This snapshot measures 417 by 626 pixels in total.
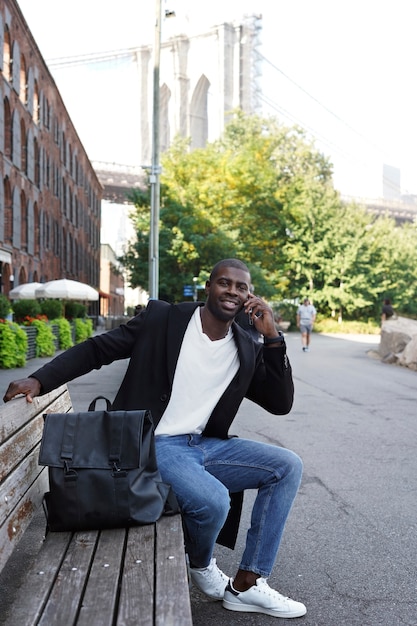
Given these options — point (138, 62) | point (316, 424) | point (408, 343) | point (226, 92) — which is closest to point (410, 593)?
point (316, 424)

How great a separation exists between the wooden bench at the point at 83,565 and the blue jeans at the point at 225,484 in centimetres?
18

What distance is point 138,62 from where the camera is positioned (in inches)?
4200

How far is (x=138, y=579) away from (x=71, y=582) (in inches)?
8.5

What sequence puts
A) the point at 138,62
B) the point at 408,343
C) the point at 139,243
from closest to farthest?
1. the point at 408,343
2. the point at 139,243
3. the point at 138,62

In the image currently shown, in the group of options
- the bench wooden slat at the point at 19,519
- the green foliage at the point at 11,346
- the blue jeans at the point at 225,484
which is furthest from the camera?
the green foliage at the point at 11,346

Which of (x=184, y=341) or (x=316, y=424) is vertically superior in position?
(x=184, y=341)

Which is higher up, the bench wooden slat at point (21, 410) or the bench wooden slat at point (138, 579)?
the bench wooden slat at point (21, 410)

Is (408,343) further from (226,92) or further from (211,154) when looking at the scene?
(226,92)

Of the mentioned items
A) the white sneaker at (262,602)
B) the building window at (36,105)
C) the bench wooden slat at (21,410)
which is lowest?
the white sneaker at (262,602)

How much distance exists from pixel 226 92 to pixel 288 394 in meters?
94.4

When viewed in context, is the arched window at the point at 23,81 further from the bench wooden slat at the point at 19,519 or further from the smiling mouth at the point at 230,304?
the bench wooden slat at the point at 19,519

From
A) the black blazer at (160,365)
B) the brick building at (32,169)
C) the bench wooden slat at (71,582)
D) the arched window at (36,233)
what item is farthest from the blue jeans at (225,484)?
the arched window at (36,233)

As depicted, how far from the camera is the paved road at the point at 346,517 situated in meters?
3.36

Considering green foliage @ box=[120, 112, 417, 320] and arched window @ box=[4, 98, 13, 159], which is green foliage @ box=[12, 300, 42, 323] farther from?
green foliage @ box=[120, 112, 417, 320]
